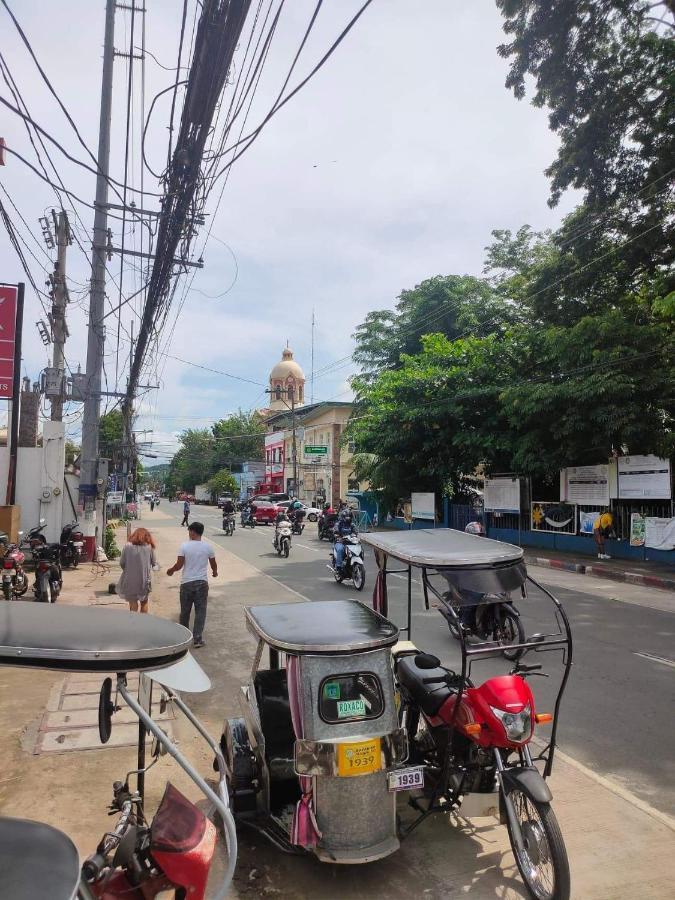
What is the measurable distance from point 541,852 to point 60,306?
16.8 metres

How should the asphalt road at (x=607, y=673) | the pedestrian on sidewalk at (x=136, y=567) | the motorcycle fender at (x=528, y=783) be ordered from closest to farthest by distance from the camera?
the motorcycle fender at (x=528, y=783)
the asphalt road at (x=607, y=673)
the pedestrian on sidewalk at (x=136, y=567)

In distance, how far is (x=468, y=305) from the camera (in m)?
30.5

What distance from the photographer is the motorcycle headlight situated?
11.3ft

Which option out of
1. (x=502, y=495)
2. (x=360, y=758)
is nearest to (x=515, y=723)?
(x=360, y=758)

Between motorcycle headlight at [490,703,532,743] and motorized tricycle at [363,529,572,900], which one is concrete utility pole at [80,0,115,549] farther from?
motorcycle headlight at [490,703,532,743]

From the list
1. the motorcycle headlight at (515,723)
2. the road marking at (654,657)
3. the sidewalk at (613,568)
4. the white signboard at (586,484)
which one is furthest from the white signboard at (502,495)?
the motorcycle headlight at (515,723)

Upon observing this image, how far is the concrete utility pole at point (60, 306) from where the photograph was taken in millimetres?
16422

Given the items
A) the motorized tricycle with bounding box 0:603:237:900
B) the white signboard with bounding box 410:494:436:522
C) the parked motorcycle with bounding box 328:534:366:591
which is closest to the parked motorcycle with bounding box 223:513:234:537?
the white signboard with bounding box 410:494:436:522

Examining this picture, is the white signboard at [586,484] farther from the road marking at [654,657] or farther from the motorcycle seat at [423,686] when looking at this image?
the motorcycle seat at [423,686]

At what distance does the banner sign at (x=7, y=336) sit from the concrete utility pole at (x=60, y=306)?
2196mm

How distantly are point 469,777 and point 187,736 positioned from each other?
2517 millimetres

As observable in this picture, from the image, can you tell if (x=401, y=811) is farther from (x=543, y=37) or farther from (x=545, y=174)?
(x=545, y=174)

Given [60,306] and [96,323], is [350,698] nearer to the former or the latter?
[96,323]

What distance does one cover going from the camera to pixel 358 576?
512 inches
